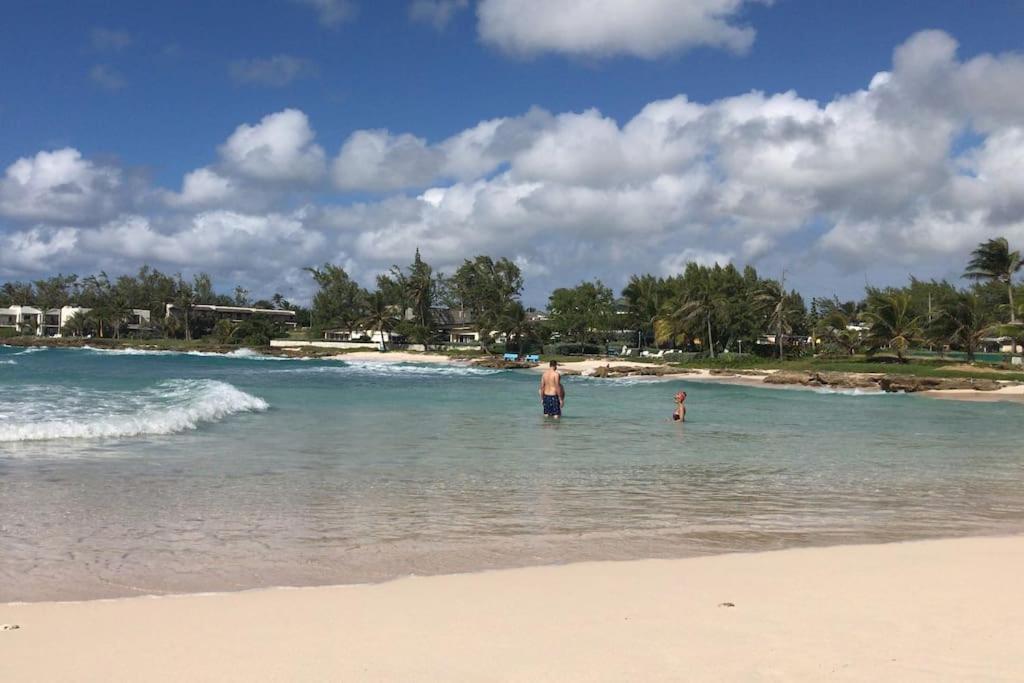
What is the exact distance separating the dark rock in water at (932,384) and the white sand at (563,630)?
123 ft

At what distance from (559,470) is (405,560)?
5.62 metres

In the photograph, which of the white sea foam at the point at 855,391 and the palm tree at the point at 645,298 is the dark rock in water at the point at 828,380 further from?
the palm tree at the point at 645,298

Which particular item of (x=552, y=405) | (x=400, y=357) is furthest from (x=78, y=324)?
(x=552, y=405)

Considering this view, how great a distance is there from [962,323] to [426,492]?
5073 centimetres

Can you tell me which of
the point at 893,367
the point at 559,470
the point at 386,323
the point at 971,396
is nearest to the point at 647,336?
the point at 386,323

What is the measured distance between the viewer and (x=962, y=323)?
5069cm

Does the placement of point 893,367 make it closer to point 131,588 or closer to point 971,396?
point 971,396

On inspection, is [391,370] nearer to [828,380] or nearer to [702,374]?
[702,374]

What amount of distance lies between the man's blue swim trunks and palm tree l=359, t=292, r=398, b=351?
71.9m

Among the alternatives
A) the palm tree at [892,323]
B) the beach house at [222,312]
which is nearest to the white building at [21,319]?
the beach house at [222,312]

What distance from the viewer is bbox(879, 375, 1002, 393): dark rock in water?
39281 mm

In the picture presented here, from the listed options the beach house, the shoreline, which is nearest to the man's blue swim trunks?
the shoreline

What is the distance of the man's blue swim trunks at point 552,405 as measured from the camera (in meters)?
20.9

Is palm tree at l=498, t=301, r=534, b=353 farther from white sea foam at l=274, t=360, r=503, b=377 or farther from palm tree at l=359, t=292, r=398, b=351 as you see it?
palm tree at l=359, t=292, r=398, b=351
